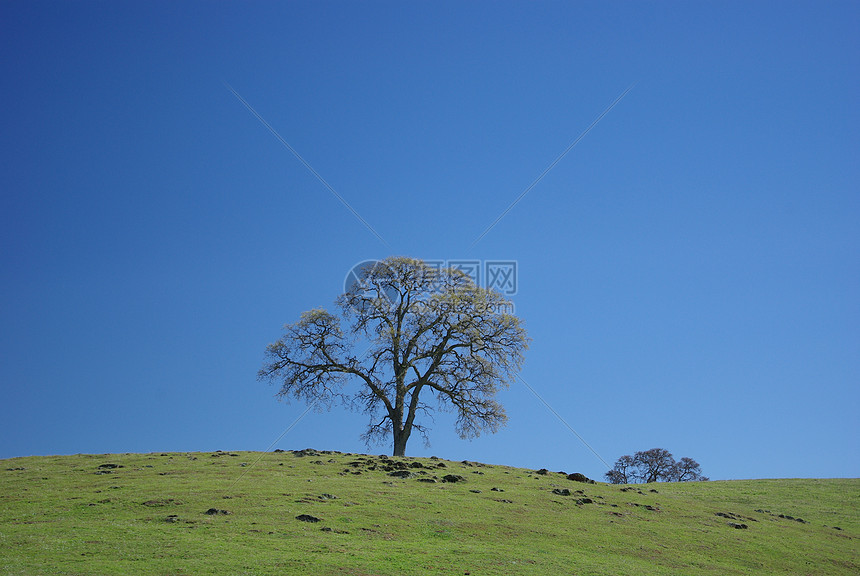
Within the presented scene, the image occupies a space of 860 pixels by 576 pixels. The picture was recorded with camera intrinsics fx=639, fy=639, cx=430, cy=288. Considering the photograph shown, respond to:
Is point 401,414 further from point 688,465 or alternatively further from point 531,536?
point 688,465

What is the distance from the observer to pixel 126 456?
37.1m

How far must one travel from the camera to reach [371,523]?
71.8 feet

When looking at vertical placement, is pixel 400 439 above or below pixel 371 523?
above

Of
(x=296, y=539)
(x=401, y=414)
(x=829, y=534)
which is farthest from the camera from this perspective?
(x=401, y=414)

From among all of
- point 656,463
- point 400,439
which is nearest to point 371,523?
point 400,439

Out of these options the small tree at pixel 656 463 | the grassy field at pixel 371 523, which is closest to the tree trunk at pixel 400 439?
the grassy field at pixel 371 523

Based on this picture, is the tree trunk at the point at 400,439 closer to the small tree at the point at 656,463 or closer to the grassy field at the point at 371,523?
the grassy field at the point at 371,523

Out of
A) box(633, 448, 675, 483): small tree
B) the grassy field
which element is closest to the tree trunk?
the grassy field

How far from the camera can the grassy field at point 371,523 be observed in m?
17.7

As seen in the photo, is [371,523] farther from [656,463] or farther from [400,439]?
[656,463]

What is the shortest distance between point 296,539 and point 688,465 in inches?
2540

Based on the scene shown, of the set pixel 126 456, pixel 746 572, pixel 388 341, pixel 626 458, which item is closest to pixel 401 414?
pixel 388 341

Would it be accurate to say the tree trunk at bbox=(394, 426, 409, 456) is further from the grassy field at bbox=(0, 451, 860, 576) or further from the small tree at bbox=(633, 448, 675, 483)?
the small tree at bbox=(633, 448, 675, 483)

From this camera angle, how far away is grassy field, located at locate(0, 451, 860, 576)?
1772 cm
